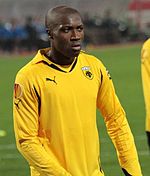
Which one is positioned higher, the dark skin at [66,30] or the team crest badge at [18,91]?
the dark skin at [66,30]

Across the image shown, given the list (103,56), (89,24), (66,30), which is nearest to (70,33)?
(66,30)

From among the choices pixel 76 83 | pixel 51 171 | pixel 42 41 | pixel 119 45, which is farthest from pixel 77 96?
pixel 119 45

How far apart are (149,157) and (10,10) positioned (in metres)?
45.8

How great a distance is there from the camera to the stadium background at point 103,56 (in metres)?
11.9

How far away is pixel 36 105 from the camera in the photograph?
17.1ft

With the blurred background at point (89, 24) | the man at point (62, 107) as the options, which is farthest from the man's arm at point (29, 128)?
the blurred background at point (89, 24)

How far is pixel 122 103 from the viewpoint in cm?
1866

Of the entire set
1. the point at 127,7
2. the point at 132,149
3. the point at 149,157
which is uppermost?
the point at 132,149

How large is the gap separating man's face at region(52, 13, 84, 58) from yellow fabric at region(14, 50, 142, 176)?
0.66 ft

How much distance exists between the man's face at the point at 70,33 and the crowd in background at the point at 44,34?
2978cm

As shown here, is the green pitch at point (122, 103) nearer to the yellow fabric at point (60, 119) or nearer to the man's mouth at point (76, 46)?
the yellow fabric at point (60, 119)

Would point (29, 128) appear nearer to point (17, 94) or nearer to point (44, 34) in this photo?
point (17, 94)

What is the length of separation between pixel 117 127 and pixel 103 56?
29.9m

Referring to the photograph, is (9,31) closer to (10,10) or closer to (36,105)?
(10,10)
